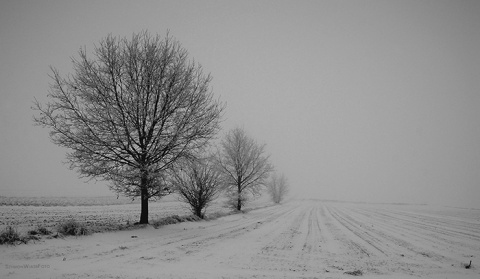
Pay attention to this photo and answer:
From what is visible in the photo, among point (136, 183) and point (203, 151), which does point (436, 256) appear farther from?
point (136, 183)

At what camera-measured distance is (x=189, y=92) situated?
40.2 feet

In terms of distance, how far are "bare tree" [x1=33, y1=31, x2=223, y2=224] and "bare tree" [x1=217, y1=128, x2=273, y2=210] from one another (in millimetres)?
14153

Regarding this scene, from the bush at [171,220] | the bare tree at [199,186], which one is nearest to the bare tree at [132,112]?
the bush at [171,220]

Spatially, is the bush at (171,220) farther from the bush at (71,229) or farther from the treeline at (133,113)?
the bush at (71,229)

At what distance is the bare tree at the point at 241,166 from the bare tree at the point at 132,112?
14.2 metres

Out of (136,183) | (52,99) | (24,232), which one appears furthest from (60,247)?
(52,99)

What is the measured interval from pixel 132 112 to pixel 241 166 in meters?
17.7

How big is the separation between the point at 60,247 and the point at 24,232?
1794mm

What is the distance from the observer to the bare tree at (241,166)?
89.1 feet

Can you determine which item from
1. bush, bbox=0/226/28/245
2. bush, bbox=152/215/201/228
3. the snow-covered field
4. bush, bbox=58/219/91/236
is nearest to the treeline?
bush, bbox=152/215/201/228

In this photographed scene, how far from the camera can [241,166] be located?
2778 centimetres

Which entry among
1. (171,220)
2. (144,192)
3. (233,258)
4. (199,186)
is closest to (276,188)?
(199,186)

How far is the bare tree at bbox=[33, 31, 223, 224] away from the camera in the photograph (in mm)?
10727

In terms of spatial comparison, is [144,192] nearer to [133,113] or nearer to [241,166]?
[133,113]
